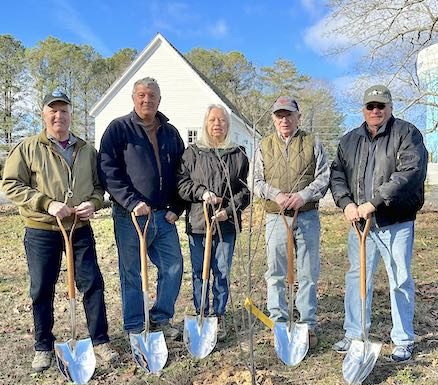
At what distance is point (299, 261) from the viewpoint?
391cm

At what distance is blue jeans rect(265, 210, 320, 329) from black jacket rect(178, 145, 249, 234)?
0.33m

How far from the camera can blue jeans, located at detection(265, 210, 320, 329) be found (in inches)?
152

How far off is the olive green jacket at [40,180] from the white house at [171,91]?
16838 millimetres

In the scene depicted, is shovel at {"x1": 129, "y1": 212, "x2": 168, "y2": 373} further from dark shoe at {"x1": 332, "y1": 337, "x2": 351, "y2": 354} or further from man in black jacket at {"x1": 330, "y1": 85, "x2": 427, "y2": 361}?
man in black jacket at {"x1": 330, "y1": 85, "x2": 427, "y2": 361}

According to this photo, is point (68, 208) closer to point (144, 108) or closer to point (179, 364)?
point (144, 108)

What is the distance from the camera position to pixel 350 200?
12.1 ft

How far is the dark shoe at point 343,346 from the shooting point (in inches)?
154

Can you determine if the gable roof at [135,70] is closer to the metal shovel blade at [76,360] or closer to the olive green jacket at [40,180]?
the olive green jacket at [40,180]

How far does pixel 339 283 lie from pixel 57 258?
3.66 meters

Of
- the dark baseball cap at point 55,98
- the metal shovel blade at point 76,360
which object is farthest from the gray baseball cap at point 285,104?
the metal shovel blade at point 76,360

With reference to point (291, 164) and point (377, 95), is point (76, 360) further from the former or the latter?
Answer: point (377, 95)

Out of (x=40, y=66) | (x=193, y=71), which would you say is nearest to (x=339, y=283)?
(x=193, y=71)

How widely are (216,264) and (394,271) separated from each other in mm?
1388

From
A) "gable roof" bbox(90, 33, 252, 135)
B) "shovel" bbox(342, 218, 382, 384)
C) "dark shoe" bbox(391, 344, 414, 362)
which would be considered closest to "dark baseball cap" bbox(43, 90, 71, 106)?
"shovel" bbox(342, 218, 382, 384)
